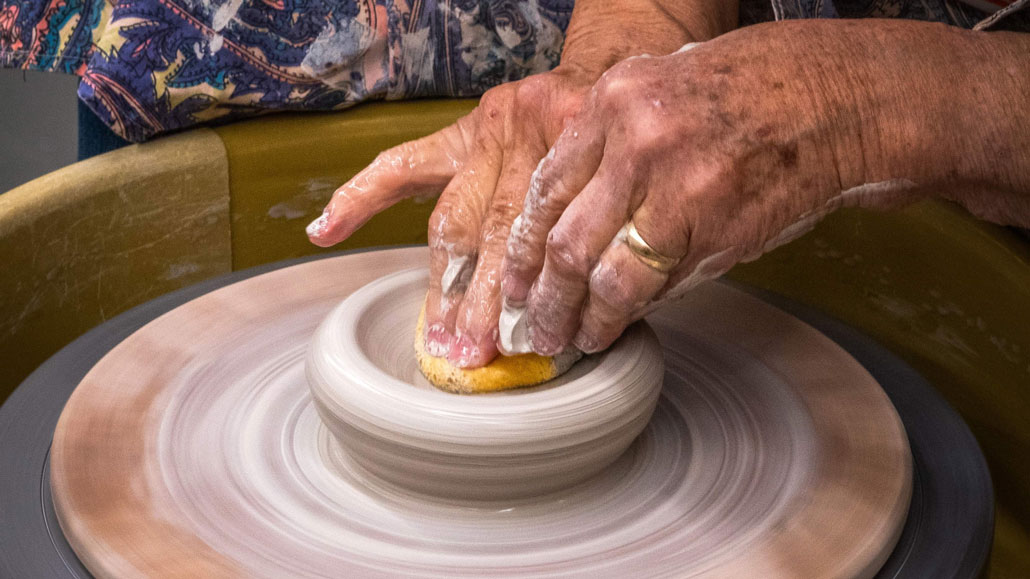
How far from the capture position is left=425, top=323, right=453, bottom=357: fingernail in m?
0.92

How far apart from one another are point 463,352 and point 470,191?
0.67ft

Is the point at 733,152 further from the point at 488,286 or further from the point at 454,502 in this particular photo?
the point at 454,502

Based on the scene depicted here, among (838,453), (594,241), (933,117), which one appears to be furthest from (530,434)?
(933,117)

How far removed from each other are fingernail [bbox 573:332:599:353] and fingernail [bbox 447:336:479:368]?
3.8 inches

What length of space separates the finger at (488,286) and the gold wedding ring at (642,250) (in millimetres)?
170

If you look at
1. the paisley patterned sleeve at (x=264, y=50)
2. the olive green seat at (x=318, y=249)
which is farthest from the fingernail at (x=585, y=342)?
the paisley patterned sleeve at (x=264, y=50)

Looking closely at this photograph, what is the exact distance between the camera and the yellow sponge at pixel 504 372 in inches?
35.0

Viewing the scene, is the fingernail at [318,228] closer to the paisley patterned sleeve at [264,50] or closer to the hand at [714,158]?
the hand at [714,158]

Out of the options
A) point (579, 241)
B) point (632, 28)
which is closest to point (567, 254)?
point (579, 241)

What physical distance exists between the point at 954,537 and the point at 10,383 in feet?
3.56

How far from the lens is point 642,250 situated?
0.78 m

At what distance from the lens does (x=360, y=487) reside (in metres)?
0.86

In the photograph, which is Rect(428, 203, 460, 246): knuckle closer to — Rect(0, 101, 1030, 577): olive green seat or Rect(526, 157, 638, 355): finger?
Rect(526, 157, 638, 355): finger

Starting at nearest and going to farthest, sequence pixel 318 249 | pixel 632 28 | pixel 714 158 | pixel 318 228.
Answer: pixel 714 158 < pixel 318 228 < pixel 632 28 < pixel 318 249
